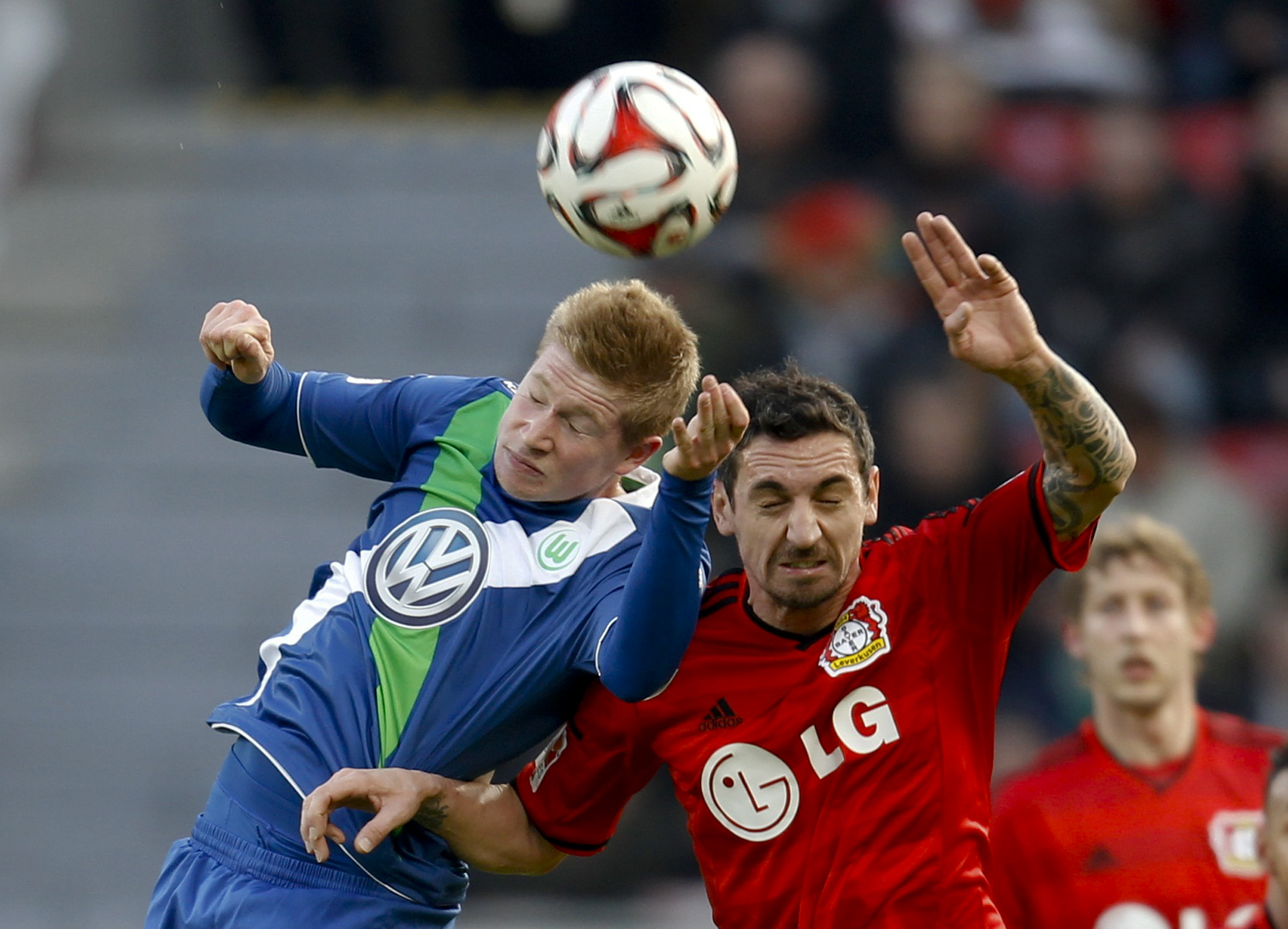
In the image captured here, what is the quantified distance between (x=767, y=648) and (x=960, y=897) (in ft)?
2.39

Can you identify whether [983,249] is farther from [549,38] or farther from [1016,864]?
[1016,864]

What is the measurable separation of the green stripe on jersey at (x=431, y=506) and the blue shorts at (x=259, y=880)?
0.28 metres

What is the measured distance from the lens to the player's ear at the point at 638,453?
14.4 ft

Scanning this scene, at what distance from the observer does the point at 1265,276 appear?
30.9ft

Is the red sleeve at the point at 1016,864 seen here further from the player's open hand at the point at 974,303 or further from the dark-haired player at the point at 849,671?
the player's open hand at the point at 974,303

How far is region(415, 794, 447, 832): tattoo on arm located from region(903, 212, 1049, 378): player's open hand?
1575 millimetres

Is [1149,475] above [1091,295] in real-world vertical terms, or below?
below

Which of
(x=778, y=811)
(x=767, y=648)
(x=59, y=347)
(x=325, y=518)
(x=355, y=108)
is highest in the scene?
(x=355, y=108)

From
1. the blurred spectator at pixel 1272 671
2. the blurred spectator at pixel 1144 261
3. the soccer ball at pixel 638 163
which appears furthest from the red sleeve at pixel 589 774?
the blurred spectator at pixel 1144 261

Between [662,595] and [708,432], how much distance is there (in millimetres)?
377

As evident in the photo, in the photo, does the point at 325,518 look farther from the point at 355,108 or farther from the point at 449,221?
the point at 355,108

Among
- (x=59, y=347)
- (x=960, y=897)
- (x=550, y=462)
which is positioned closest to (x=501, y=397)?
(x=550, y=462)

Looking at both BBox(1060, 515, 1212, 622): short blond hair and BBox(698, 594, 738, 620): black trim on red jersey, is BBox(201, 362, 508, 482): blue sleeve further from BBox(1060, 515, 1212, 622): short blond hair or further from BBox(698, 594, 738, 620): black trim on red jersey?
BBox(1060, 515, 1212, 622): short blond hair

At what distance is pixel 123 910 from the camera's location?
346 inches
